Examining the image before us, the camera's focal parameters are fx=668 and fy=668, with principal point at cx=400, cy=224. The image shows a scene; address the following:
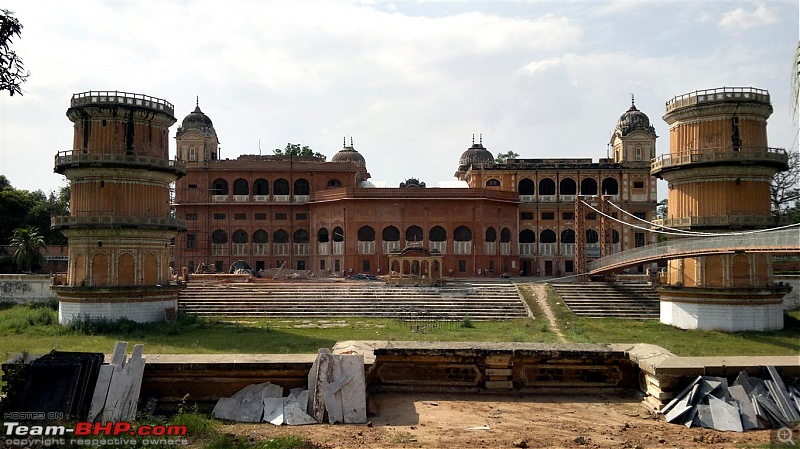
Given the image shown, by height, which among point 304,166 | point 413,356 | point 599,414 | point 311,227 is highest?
point 304,166

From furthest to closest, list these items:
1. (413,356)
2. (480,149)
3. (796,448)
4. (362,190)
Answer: (480,149), (362,190), (413,356), (796,448)

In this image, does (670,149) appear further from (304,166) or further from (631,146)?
(304,166)

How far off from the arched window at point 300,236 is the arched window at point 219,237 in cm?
540

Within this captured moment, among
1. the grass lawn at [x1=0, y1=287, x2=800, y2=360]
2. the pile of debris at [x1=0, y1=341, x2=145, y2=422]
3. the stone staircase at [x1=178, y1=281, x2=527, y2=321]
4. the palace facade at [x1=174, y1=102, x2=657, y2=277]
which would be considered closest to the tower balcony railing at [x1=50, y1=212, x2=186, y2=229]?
the grass lawn at [x1=0, y1=287, x2=800, y2=360]

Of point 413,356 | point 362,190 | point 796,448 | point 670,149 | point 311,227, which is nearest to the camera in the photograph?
point 796,448

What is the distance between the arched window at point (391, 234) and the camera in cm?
4949

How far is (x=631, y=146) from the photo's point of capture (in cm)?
5509

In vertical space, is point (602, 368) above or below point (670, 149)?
below

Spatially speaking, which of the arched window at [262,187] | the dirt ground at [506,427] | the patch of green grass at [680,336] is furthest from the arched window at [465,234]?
the dirt ground at [506,427]

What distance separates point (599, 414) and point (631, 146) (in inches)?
2016

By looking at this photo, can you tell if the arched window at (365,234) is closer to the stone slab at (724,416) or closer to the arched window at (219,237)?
the arched window at (219,237)

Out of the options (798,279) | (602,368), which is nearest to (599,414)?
(602,368)

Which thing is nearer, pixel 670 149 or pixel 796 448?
pixel 796 448

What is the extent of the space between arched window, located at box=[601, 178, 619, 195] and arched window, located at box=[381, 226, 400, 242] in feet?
58.9
